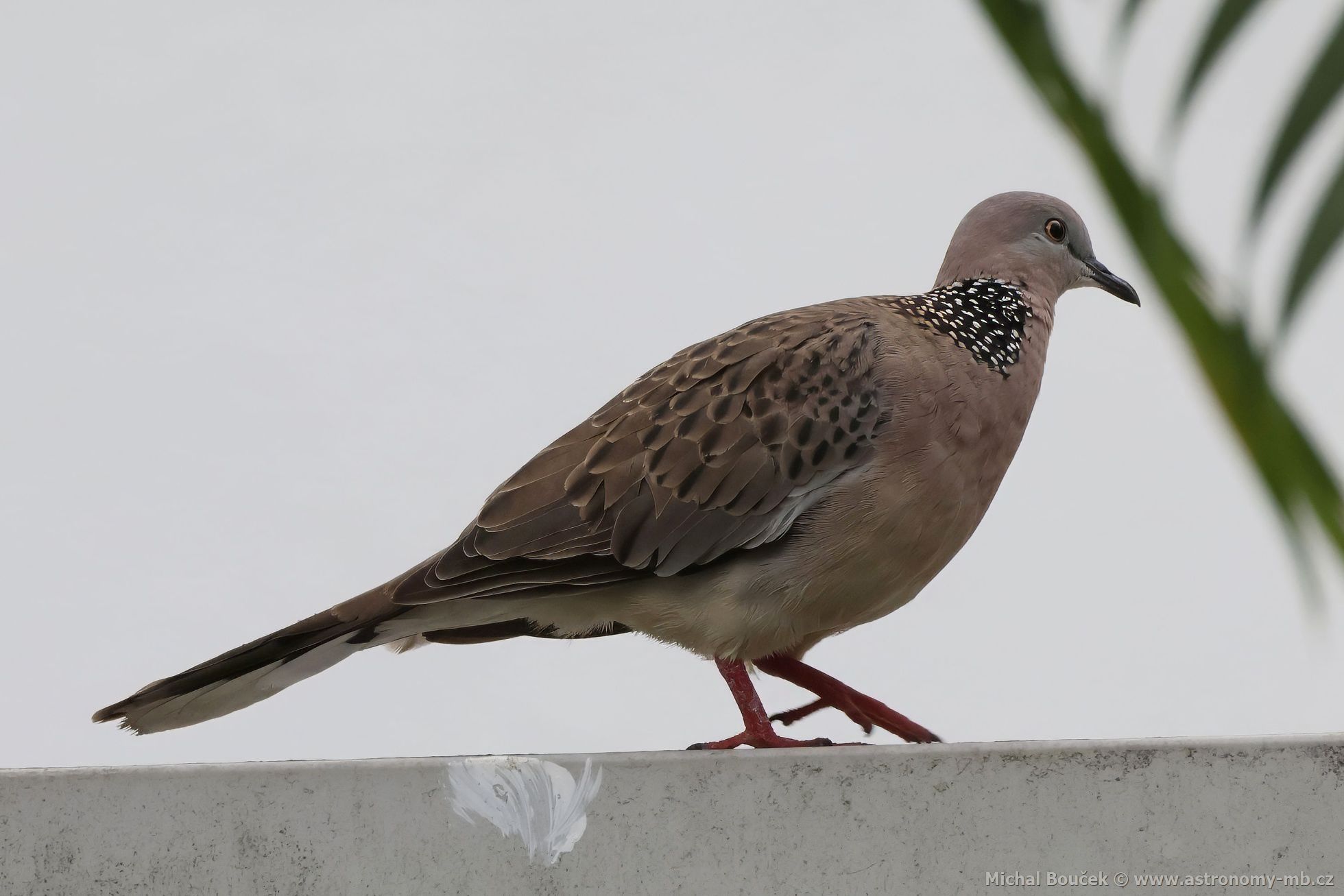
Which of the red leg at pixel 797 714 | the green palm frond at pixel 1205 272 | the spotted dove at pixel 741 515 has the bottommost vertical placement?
the red leg at pixel 797 714

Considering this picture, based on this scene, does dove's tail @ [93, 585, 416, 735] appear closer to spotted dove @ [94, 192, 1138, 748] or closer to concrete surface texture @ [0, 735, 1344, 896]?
spotted dove @ [94, 192, 1138, 748]

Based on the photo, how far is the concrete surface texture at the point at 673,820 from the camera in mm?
2523

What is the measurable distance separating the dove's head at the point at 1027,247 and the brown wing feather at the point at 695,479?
623 millimetres

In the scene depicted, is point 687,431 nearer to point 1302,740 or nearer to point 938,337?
point 938,337

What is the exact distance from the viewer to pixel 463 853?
2678 millimetres

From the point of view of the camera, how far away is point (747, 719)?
361cm

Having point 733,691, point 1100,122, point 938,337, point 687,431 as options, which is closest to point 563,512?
point 687,431

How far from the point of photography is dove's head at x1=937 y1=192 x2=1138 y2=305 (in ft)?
13.9

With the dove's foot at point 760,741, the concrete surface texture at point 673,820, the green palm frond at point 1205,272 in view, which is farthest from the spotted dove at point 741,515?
the green palm frond at point 1205,272

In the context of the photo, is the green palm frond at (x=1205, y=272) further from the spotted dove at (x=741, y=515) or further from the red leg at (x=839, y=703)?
the red leg at (x=839, y=703)

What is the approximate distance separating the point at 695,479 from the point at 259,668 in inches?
48.9

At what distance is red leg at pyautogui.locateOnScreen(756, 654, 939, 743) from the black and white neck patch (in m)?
1.02

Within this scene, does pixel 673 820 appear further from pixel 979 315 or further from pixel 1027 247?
pixel 1027 247

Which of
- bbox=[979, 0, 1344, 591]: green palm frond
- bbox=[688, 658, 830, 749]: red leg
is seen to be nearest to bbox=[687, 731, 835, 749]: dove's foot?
bbox=[688, 658, 830, 749]: red leg
